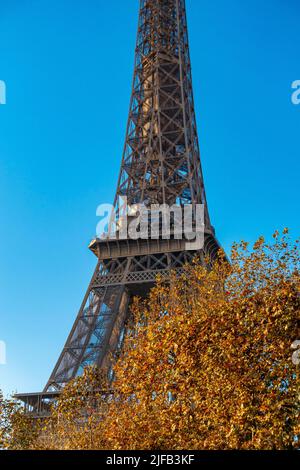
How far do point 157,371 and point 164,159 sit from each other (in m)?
33.9

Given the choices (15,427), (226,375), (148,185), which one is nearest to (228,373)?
(226,375)

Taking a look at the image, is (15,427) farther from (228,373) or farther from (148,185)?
(148,185)

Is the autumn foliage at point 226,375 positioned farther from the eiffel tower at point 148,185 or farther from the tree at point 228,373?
the eiffel tower at point 148,185

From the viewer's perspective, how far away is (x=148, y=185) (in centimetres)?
4969

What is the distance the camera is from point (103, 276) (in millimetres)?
45125

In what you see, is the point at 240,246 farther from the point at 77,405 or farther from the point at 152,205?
the point at 152,205

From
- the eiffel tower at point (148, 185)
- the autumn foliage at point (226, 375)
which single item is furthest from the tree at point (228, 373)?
the eiffel tower at point (148, 185)

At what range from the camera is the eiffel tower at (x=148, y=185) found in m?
40.3

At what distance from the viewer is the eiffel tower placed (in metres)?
40.3

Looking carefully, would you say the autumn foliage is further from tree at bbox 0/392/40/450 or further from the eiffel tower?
the eiffel tower

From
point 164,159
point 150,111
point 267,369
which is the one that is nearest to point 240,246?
point 267,369

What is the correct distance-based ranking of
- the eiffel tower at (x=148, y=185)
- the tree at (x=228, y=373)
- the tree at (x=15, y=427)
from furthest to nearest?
the eiffel tower at (x=148, y=185), the tree at (x=15, y=427), the tree at (x=228, y=373)

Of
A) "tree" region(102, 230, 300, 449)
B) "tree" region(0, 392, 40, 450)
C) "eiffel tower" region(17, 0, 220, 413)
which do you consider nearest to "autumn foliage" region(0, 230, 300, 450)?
"tree" region(102, 230, 300, 449)

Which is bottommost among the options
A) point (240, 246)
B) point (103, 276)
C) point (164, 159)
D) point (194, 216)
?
point (240, 246)
